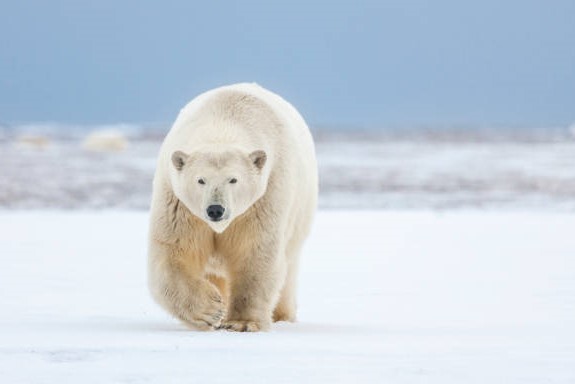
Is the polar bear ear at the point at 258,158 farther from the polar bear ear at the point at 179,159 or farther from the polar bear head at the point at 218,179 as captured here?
the polar bear ear at the point at 179,159

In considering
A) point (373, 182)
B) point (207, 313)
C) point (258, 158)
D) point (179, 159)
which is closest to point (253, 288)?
point (207, 313)

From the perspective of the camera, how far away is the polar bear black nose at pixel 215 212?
17.9ft

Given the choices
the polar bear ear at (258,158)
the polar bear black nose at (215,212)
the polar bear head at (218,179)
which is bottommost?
the polar bear black nose at (215,212)

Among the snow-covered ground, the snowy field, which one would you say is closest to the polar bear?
the snow-covered ground

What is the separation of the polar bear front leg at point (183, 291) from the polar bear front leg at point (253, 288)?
177mm

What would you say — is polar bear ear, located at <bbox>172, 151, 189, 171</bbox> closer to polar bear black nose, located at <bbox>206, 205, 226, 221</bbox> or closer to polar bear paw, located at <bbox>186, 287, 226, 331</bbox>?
polar bear black nose, located at <bbox>206, 205, 226, 221</bbox>

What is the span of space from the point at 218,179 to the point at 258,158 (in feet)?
0.87

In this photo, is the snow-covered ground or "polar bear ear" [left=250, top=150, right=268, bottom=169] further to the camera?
"polar bear ear" [left=250, top=150, right=268, bottom=169]

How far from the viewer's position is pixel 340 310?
23.9 feet

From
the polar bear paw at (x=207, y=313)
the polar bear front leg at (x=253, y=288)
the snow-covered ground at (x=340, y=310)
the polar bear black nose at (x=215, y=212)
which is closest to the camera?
the snow-covered ground at (x=340, y=310)

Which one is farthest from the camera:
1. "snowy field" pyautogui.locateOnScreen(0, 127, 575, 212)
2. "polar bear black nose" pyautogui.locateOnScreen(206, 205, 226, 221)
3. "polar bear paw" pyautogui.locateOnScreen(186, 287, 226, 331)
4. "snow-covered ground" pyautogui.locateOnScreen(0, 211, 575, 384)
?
"snowy field" pyautogui.locateOnScreen(0, 127, 575, 212)

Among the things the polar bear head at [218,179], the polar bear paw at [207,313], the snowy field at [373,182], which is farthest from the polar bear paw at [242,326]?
the snowy field at [373,182]

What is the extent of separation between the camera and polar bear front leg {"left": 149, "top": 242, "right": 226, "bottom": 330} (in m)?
5.83

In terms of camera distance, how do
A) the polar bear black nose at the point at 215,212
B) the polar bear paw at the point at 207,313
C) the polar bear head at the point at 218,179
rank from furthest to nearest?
the polar bear paw at the point at 207,313
the polar bear head at the point at 218,179
the polar bear black nose at the point at 215,212
